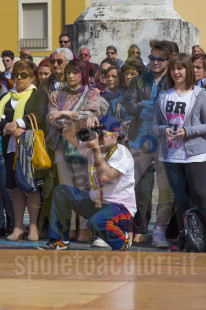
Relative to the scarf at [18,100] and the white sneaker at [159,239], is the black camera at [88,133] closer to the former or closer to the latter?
the white sneaker at [159,239]

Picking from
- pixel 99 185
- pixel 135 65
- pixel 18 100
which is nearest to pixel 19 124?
pixel 18 100

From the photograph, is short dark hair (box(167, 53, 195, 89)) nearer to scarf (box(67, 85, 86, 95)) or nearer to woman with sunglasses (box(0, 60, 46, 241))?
scarf (box(67, 85, 86, 95))

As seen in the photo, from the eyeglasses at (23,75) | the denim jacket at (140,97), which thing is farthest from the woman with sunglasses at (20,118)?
the denim jacket at (140,97)

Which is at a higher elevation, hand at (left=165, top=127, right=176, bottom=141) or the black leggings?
hand at (left=165, top=127, right=176, bottom=141)

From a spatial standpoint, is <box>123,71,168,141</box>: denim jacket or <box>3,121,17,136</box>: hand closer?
<box>123,71,168,141</box>: denim jacket

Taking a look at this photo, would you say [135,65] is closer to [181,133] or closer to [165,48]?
[165,48]

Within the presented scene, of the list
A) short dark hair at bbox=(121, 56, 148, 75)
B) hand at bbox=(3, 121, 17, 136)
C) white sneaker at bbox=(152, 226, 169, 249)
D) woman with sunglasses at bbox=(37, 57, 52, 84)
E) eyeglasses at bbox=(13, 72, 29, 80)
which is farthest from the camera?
woman with sunglasses at bbox=(37, 57, 52, 84)

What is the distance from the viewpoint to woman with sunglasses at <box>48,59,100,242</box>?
639 centimetres

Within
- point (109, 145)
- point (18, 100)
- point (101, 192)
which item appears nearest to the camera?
point (101, 192)

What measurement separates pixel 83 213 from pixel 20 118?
152 centimetres

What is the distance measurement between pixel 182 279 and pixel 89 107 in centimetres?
444

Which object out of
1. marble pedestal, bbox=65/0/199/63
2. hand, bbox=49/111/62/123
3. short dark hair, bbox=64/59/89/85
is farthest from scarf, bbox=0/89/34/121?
marble pedestal, bbox=65/0/199/63

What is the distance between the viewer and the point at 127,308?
166cm

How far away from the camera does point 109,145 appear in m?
5.51
